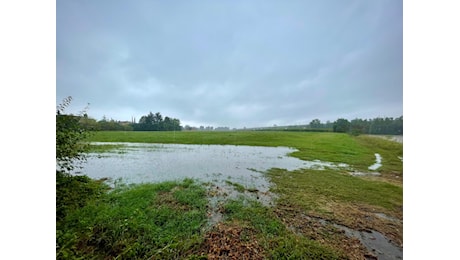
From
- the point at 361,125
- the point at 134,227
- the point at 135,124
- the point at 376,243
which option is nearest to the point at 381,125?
the point at 376,243

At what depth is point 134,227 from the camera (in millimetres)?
2488

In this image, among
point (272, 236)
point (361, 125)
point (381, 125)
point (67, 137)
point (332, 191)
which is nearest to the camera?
point (67, 137)

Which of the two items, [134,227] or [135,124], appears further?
[135,124]

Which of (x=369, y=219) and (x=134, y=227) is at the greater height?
(x=134, y=227)

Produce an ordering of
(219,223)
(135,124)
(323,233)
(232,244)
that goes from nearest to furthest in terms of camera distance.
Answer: (232,244), (323,233), (219,223), (135,124)

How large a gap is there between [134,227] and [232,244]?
1.56m

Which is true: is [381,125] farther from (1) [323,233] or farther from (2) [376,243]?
(1) [323,233]

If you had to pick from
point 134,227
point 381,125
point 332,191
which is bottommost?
point 332,191

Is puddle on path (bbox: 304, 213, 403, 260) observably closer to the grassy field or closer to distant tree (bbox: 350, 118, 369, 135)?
the grassy field
